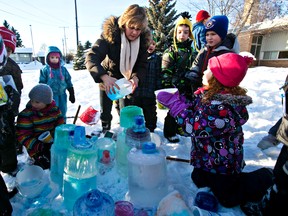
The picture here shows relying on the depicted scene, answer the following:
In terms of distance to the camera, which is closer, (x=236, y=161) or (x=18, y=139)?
(x=236, y=161)

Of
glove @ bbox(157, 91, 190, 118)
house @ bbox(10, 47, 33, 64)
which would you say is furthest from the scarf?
house @ bbox(10, 47, 33, 64)

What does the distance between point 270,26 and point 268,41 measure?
234 cm

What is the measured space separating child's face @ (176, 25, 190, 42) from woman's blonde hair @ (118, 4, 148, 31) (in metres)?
0.85

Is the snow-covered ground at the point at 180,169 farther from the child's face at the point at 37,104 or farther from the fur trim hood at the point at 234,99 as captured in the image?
the fur trim hood at the point at 234,99

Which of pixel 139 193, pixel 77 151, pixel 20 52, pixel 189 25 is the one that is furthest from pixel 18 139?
pixel 20 52

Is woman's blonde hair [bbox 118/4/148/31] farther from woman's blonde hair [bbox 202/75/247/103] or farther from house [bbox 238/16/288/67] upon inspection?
house [bbox 238/16/288/67]

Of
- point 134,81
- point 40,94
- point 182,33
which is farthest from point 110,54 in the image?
point 182,33

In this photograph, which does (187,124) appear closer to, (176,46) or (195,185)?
(195,185)

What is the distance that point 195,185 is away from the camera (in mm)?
1979

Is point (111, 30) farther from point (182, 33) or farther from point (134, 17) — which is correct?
point (182, 33)

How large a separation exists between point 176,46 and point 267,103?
2828 mm

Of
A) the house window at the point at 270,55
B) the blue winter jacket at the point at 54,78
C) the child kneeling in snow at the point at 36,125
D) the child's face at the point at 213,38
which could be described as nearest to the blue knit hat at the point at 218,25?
the child's face at the point at 213,38

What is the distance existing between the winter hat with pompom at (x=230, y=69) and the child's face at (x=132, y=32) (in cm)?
115

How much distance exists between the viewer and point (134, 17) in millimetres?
2389
